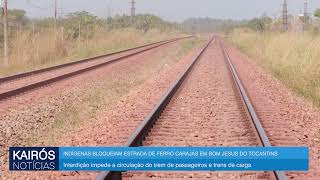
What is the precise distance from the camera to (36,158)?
5.54 m

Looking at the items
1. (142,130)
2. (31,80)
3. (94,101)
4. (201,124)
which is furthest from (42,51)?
(142,130)

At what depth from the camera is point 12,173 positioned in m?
6.95

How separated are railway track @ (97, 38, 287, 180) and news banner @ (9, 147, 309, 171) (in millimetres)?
244

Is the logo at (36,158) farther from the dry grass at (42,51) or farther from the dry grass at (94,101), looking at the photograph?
the dry grass at (42,51)

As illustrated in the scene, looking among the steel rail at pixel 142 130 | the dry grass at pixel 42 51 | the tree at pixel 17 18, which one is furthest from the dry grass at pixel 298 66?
the tree at pixel 17 18

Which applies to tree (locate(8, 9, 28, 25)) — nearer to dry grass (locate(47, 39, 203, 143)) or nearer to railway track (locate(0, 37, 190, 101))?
railway track (locate(0, 37, 190, 101))

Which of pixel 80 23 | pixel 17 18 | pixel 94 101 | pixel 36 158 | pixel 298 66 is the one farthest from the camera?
pixel 17 18

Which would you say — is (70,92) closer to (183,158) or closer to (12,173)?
(12,173)

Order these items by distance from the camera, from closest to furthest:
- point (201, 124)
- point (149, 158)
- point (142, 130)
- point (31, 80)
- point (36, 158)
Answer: point (149, 158) → point (36, 158) → point (142, 130) → point (201, 124) → point (31, 80)

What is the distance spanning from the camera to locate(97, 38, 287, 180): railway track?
6438 mm

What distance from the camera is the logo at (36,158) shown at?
5.50m

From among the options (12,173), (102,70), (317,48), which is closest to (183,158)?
(12,173)

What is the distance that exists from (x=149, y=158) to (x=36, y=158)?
121cm

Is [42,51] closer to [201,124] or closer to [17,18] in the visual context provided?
[201,124]
